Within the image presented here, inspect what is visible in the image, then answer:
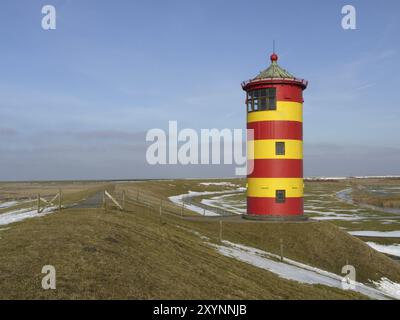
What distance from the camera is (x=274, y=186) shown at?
32281 millimetres

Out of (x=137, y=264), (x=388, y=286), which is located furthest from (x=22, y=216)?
(x=388, y=286)

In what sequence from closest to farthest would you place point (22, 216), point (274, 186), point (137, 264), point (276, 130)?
point (137, 264), point (22, 216), point (276, 130), point (274, 186)

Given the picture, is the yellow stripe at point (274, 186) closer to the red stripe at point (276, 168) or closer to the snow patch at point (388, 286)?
the red stripe at point (276, 168)

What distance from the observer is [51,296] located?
10594 millimetres

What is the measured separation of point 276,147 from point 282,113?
293 centimetres

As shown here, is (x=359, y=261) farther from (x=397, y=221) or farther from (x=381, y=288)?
(x=397, y=221)

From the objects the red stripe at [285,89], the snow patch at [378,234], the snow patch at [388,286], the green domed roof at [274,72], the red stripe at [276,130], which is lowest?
the snow patch at [378,234]

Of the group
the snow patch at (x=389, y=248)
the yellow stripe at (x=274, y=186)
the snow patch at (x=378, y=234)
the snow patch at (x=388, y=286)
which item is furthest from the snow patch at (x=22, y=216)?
the snow patch at (x=378, y=234)

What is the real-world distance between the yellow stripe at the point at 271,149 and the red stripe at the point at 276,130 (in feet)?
1.39

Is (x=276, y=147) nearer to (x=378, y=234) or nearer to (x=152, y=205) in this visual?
(x=152, y=205)

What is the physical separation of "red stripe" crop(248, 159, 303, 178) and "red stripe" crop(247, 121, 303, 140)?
2.04 m

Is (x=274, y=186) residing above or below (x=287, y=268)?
above

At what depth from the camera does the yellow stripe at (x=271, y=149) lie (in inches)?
1267
